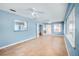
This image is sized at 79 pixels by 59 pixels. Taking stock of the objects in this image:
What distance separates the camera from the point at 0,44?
4777mm

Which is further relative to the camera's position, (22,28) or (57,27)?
(57,27)

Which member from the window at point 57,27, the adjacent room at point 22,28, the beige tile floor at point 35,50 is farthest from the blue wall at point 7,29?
the window at point 57,27

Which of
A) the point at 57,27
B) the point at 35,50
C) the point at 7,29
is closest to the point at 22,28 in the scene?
the point at 7,29

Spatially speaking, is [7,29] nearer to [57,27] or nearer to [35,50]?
[35,50]

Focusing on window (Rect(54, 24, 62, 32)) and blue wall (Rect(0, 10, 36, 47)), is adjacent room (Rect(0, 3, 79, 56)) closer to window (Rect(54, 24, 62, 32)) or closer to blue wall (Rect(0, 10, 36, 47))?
blue wall (Rect(0, 10, 36, 47))

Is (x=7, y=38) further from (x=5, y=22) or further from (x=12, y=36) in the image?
(x=5, y=22)

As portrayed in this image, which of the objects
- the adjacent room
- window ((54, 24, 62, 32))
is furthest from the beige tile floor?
window ((54, 24, 62, 32))

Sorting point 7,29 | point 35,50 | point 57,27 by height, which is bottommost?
point 35,50

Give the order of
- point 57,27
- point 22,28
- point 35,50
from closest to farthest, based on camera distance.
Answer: point 35,50 < point 22,28 < point 57,27

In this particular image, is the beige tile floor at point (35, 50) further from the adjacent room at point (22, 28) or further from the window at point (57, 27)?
the window at point (57, 27)

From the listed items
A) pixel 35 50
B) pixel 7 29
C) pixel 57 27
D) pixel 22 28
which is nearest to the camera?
pixel 35 50

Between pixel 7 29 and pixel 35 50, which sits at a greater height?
pixel 7 29

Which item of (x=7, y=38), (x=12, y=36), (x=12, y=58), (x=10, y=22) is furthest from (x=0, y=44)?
(x=12, y=58)

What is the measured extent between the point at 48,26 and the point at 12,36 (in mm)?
10100
